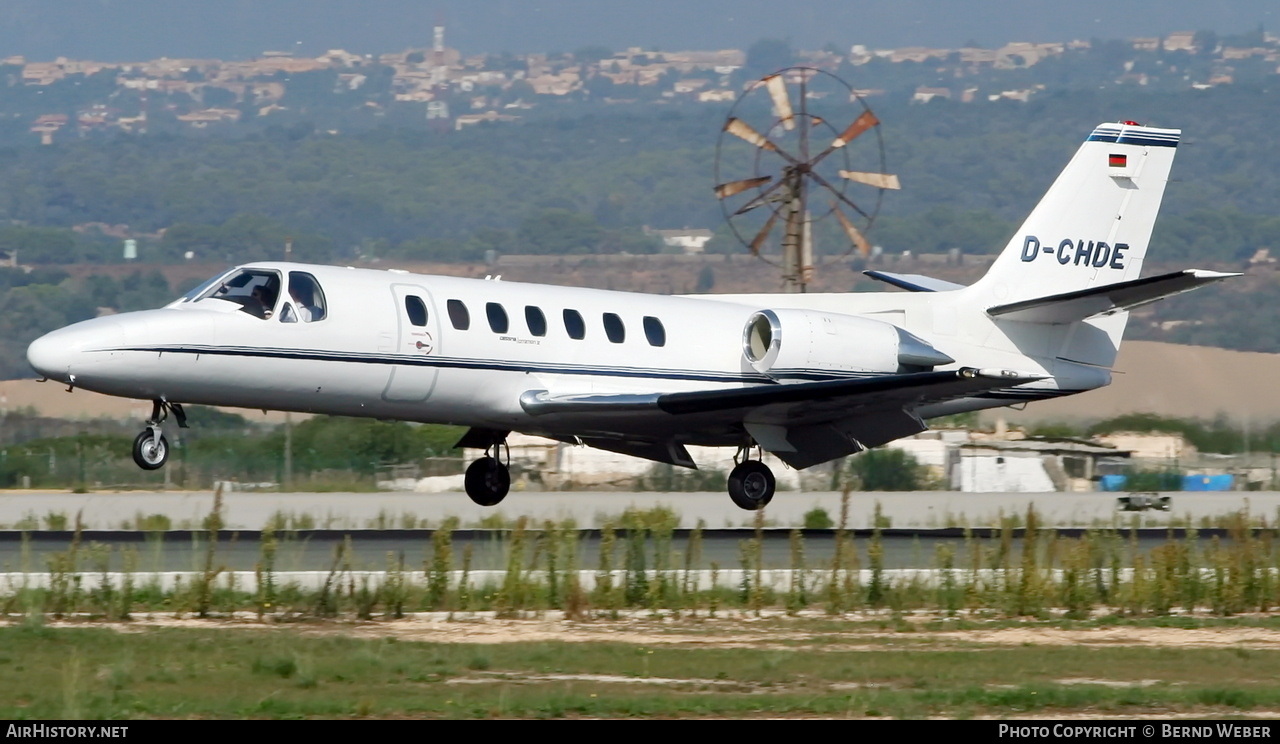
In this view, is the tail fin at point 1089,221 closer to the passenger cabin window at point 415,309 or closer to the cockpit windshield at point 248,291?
the passenger cabin window at point 415,309

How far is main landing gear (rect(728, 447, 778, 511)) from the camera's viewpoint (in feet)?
70.8

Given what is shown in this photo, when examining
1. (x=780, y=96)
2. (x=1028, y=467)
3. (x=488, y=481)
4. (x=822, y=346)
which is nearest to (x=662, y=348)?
(x=822, y=346)

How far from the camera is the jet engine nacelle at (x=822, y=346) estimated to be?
69.4 feet

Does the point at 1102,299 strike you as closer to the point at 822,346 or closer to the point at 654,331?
the point at 822,346

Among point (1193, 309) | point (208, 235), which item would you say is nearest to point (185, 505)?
point (1193, 309)

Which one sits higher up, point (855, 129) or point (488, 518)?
point (855, 129)

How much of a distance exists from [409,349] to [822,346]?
16.4 feet

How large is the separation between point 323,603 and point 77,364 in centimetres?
528

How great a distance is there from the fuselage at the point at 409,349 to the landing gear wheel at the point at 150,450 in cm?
44

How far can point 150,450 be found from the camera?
18203mm

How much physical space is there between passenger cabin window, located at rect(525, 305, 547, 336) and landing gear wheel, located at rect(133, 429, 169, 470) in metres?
4.19

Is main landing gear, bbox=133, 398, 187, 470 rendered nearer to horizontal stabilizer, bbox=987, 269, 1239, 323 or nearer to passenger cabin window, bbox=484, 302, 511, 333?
passenger cabin window, bbox=484, 302, 511, 333
